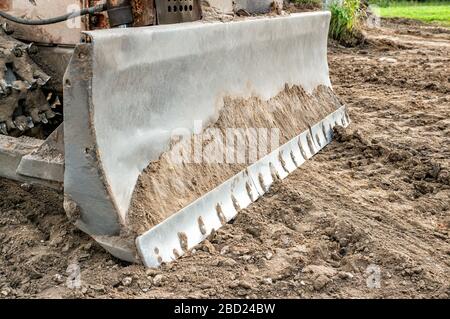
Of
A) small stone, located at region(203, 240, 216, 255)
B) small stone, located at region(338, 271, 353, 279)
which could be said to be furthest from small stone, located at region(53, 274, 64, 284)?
small stone, located at region(338, 271, 353, 279)

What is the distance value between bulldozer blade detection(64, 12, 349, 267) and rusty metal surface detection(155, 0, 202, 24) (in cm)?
16

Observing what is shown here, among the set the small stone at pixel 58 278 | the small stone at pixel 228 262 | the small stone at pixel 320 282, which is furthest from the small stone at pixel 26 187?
the small stone at pixel 320 282

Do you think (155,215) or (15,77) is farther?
(15,77)

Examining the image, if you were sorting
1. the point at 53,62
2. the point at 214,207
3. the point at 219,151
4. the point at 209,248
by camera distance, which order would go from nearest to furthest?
the point at 209,248
the point at 214,207
the point at 219,151
the point at 53,62

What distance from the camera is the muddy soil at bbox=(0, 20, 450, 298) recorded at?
2191 millimetres

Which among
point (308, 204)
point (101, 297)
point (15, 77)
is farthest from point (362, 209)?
point (15, 77)

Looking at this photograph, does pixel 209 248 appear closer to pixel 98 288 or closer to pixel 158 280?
pixel 158 280

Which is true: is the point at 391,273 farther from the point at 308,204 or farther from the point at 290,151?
the point at 290,151

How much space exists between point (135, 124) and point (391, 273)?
108 centimetres

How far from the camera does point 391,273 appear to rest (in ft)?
7.66

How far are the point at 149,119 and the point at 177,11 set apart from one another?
29.8 inches

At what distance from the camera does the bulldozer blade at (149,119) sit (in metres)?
2.18

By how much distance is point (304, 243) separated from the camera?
256 centimetres

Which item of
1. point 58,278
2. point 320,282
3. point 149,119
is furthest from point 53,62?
point 320,282
